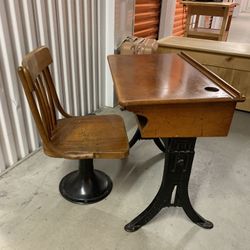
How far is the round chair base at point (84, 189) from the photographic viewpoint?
1.64 meters

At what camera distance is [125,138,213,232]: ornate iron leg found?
1.30 metres

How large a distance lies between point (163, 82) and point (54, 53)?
112 centimetres

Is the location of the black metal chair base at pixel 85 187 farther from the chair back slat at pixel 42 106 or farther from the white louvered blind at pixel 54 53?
the white louvered blind at pixel 54 53

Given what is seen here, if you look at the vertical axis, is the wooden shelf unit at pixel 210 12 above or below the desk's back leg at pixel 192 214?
above

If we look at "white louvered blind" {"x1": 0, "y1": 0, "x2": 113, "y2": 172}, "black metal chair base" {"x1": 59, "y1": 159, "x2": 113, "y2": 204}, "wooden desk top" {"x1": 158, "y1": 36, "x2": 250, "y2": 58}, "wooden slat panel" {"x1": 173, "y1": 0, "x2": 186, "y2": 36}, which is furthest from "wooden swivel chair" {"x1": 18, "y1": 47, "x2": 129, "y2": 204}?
"wooden slat panel" {"x1": 173, "y1": 0, "x2": 186, "y2": 36}

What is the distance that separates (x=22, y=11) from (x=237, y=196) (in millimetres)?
1912

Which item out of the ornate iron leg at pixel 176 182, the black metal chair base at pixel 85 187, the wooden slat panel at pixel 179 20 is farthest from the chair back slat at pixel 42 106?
the wooden slat panel at pixel 179 20

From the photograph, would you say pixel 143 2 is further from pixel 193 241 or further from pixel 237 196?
pixel 193 241

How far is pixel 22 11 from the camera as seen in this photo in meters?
1.67

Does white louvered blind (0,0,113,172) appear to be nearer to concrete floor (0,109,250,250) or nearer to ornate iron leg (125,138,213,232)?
concrete floor (0,109,250,250)

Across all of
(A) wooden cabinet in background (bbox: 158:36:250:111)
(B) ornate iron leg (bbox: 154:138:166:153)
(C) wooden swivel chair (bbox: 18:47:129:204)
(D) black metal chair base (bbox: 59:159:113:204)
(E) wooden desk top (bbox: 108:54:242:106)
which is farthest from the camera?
(A) wooden cabinet in background (bbox: 158:36:250:111)

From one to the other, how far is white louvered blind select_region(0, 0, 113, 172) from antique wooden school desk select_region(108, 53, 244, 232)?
2.37ft

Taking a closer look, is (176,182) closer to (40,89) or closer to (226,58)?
(40,89)

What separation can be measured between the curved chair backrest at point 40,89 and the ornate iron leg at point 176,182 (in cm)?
65
